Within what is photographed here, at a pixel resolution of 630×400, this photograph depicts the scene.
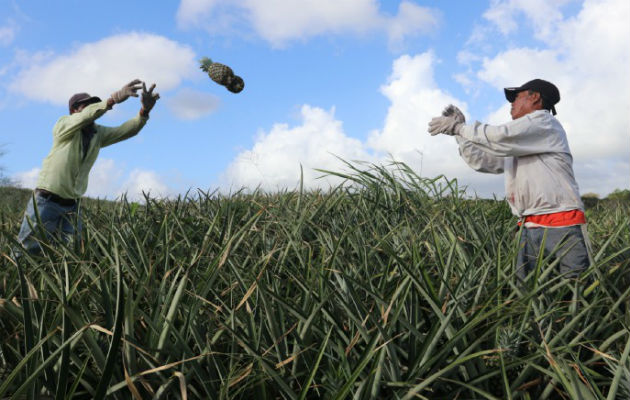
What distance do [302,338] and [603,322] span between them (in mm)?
1516

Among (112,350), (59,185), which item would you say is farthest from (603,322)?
(59,185)

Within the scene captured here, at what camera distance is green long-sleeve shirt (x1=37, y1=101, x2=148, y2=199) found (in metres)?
5.36

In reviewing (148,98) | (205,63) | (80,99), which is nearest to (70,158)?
(80,99)

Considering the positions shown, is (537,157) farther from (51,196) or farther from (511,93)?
(51,196)

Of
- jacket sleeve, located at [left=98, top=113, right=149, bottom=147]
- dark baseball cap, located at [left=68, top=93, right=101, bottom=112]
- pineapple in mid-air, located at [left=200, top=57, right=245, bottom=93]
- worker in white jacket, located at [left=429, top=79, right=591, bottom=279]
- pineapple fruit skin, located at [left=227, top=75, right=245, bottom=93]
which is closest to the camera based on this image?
worker in white jacket, located at [left=429, top=79, right=591, bottom=279]

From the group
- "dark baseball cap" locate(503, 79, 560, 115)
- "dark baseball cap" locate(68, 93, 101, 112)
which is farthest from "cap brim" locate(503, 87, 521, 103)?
"dark baseball cap" locate(68, 93, 101, 112)

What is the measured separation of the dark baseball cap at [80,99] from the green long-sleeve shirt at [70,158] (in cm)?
37

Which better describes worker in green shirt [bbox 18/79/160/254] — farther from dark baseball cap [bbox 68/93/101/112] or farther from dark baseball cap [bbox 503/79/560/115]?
dark baseball cap [bbox 503/79/560/115]

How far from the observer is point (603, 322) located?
93.4 inches

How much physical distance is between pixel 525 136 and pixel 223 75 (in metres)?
3.40

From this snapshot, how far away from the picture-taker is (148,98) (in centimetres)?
621

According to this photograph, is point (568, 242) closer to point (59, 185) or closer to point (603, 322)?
point (603, 322)

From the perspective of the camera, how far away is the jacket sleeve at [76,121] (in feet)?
17.7

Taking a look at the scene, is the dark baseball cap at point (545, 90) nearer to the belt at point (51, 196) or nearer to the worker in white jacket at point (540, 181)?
the worker in white jacket at point (540, 181)
